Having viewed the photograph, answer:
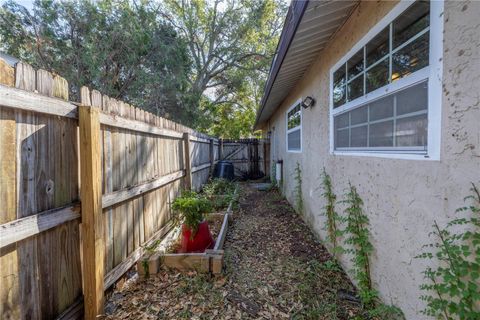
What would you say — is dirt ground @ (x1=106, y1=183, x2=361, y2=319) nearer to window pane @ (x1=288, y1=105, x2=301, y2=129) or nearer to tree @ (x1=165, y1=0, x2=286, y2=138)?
window pane @ (x1=288, y1=105, x2=301, y2=129)

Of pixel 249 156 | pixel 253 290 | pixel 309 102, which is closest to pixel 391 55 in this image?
pixel 309 102

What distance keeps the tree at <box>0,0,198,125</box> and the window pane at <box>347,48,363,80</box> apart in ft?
33.5

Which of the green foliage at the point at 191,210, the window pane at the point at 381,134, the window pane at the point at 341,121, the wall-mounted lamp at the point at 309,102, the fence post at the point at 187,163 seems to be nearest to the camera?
the window pane at the point at 381,134

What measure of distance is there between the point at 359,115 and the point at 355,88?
13.6 inches

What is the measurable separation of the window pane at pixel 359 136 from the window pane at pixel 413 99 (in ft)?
1.90

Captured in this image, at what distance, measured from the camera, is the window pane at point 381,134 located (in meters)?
2.11

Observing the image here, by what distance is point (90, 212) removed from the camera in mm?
2027

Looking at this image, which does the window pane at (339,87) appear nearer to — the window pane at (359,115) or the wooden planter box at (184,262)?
the window pane at (359,115)

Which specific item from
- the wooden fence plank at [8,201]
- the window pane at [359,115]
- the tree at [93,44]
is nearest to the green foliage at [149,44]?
the tree at [93,44]

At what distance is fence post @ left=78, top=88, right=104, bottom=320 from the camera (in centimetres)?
200

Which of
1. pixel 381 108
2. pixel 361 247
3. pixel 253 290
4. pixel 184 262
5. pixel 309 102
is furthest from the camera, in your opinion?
pixel 309 102

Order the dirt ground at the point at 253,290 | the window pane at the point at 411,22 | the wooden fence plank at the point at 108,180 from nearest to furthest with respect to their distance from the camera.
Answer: the window pane at the point at 411,22
the dirt ground at the point at 253,290
the wooden fence plank at the point at 108,180

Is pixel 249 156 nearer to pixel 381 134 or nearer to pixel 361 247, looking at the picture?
pixel 361 247

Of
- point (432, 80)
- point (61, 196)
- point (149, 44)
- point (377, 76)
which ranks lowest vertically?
point (61, 196)
